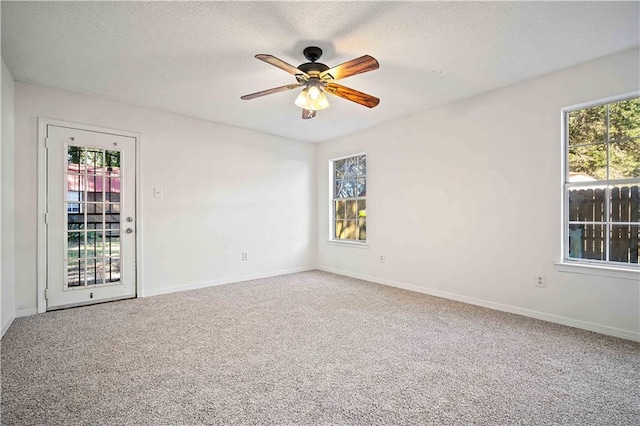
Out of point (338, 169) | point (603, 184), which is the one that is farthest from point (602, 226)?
point (338, 169)

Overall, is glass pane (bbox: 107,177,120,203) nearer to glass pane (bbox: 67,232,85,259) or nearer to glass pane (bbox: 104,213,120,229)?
glass pane (bbox: 104,213,120,229)

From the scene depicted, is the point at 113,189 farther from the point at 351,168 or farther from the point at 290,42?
the point at 351,168

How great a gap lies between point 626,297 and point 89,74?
528 centimetres

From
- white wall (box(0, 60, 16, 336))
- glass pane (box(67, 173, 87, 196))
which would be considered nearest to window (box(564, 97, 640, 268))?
glass pane (box(67, 173, 87, 196))

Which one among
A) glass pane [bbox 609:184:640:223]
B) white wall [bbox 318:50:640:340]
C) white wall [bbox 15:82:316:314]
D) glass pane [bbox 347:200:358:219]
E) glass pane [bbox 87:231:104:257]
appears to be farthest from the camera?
glass pane [bbox 347:200:358:219]

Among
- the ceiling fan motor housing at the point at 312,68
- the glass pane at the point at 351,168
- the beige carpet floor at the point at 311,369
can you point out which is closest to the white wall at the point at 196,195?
the glass pane at the point at 351,168

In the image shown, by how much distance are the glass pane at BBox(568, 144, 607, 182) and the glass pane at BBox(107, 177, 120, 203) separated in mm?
4956

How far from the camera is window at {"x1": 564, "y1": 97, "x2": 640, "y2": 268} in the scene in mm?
2697

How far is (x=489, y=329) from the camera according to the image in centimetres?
281

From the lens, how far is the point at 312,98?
2725mm

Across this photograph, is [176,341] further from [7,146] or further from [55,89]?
[55,89]

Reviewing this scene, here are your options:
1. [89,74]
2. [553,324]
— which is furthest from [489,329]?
[89,74]

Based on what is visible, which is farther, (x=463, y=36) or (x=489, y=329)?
(x=489, y=329)

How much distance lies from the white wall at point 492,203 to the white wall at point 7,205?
13.7 feet
